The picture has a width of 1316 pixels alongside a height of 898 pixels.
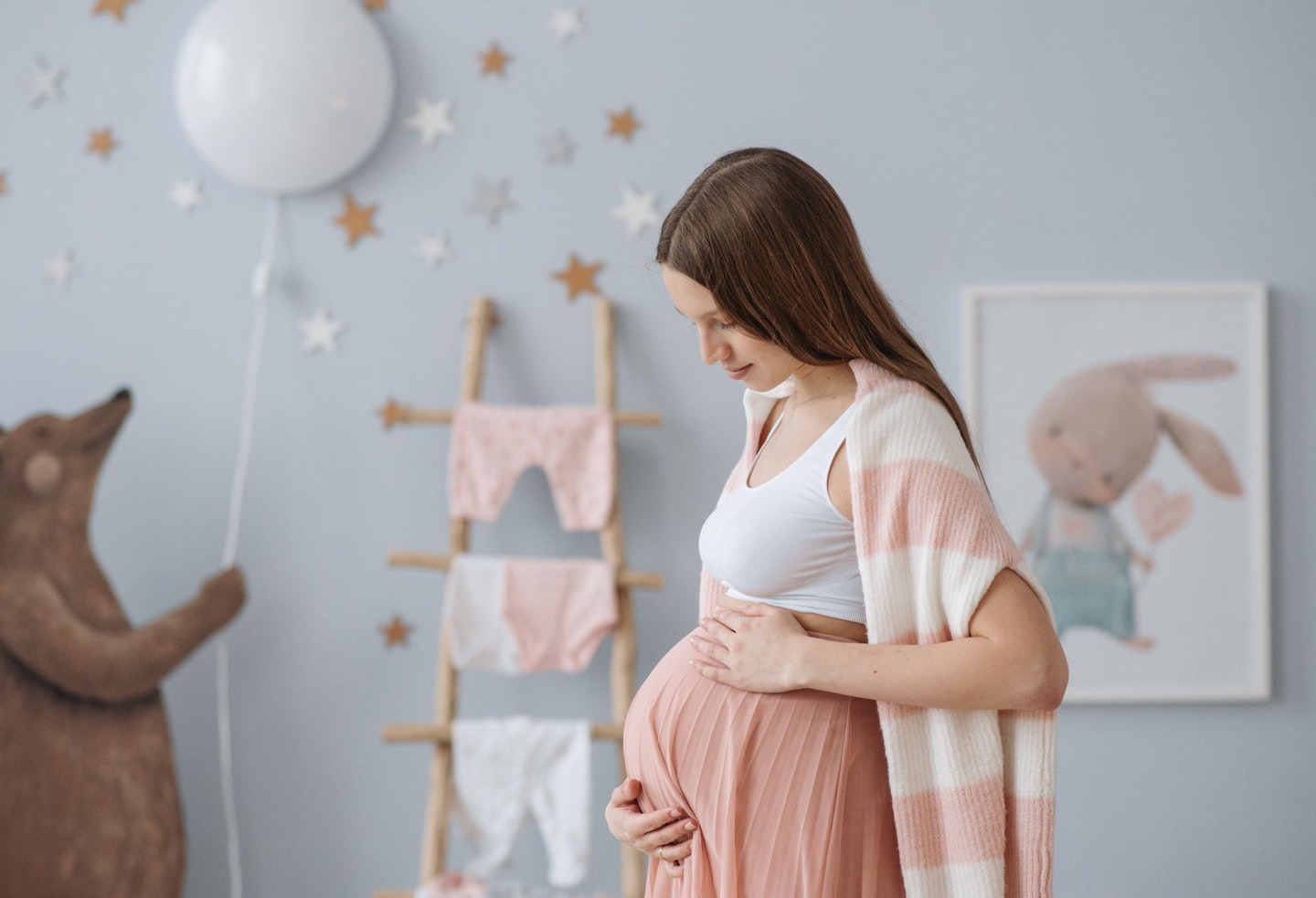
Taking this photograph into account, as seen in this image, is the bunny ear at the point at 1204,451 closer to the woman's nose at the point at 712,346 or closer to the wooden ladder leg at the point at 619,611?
the wooden ladder leg at the point at 619,611

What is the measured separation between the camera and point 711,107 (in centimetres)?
197

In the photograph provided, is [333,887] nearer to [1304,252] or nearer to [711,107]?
[711,107]

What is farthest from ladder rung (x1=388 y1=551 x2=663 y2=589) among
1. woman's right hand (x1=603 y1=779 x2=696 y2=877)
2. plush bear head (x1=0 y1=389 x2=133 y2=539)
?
woman's right hand (x1=603 y1=779 x2=696 y2=877)

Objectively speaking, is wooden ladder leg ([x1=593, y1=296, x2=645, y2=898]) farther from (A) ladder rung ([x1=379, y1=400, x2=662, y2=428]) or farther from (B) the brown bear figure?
(B) the brown bear figure

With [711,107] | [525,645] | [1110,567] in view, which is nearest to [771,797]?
[525,645]

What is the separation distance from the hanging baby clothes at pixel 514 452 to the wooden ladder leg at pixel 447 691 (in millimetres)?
47

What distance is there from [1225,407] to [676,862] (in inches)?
54.8

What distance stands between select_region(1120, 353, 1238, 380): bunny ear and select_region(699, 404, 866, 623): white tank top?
46.3 inches

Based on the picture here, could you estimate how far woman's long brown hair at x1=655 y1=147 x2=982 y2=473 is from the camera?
91 cm

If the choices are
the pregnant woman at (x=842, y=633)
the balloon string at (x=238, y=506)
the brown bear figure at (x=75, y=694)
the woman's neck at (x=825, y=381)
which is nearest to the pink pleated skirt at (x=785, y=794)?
the pregnant woman at (x=842, y=633)

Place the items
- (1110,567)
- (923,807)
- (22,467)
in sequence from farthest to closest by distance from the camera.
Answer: (1110,567) → (22,467) → (923,807)

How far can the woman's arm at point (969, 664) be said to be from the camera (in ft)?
2.85

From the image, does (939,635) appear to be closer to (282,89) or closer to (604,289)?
(604,289)

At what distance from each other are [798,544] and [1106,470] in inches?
46.3
